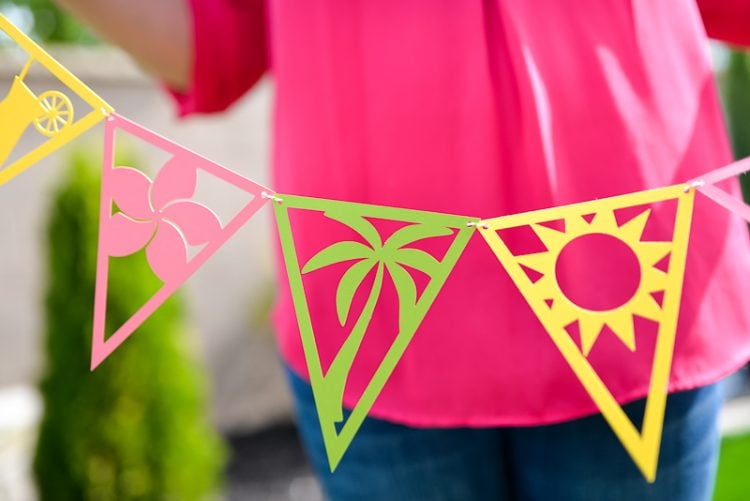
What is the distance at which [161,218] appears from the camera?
0.70 meters

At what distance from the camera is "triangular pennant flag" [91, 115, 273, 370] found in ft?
2.25

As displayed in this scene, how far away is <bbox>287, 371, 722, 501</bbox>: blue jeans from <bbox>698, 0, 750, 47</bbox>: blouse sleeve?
1.37ft

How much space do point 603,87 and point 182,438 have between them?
2267 millimetres

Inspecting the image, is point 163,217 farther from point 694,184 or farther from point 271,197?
point 694,184

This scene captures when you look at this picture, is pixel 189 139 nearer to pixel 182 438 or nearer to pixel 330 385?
pixel 182 438

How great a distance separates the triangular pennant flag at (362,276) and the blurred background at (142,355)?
1.41m

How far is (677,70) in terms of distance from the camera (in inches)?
29.5

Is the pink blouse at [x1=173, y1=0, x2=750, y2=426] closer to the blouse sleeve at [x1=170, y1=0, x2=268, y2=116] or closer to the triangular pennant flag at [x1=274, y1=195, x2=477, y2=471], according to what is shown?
the triangular pennant flag at [x1=274, y1=195, x2=477, y2=471]

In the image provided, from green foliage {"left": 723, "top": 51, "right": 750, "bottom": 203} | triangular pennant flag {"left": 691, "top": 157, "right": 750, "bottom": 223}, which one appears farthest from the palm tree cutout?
green foliage {"left": 723, "top": 51, "right": 750, "bottom": 203}

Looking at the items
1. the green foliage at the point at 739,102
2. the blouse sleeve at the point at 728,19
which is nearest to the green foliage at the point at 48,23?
the green foliage at the point at 739,102

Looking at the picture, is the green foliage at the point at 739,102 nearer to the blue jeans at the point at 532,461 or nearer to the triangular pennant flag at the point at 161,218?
the blue jeans at the point at 532,461

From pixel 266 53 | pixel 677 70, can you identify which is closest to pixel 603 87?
pixel 677 70

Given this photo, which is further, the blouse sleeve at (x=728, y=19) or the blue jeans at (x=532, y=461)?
the blouse sleeve at (x=728, y=19)

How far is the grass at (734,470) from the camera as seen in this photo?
2330 millimetres
